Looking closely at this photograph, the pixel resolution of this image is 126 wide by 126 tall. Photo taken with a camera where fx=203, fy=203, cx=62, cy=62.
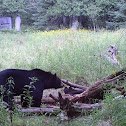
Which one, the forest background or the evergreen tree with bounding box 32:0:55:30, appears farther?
the evergreen tree with bounding box 32:0:55:30

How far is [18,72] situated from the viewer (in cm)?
505

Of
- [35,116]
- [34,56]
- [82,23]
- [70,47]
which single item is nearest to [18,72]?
[35,116]

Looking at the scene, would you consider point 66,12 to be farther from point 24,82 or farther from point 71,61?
point 24,82

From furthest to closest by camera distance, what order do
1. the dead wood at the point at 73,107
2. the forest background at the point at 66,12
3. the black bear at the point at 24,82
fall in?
the forest background at the point at 66,12
the black bear at the point at 24,82
the dead wood at the point at 73,107

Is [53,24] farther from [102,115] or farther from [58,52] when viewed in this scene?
[102,115]

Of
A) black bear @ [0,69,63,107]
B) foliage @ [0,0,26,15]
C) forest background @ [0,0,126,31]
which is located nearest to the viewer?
black bear @ [0,69,63,107]

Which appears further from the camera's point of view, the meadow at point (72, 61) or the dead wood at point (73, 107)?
the meadow at point (72, 61)

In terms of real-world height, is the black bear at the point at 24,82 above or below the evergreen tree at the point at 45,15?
below

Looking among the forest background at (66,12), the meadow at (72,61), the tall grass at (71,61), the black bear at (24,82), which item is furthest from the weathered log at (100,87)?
the forest background at (66,12)

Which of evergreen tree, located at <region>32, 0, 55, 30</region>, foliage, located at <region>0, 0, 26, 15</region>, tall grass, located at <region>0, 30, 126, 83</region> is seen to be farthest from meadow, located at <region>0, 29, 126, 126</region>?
foliage, located at <region>0, 0, 26, 15</region>

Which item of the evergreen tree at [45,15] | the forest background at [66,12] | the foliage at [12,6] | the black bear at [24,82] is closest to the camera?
the black bear at [24,82]

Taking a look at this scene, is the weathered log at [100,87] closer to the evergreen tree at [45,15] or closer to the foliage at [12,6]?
the evergreen tree at [45,15]

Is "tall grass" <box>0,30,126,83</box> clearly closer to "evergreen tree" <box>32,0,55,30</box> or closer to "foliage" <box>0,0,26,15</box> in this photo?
"evergreen tree" <box>32,0,55,30</box>

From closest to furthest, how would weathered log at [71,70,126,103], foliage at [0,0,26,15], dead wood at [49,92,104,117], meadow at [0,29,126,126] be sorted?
dead wood at [49,92,104,117]
weathered log at [71,70,126,103]
meadow at [0,29,126,126]
foliage at [0,0,26,15]
